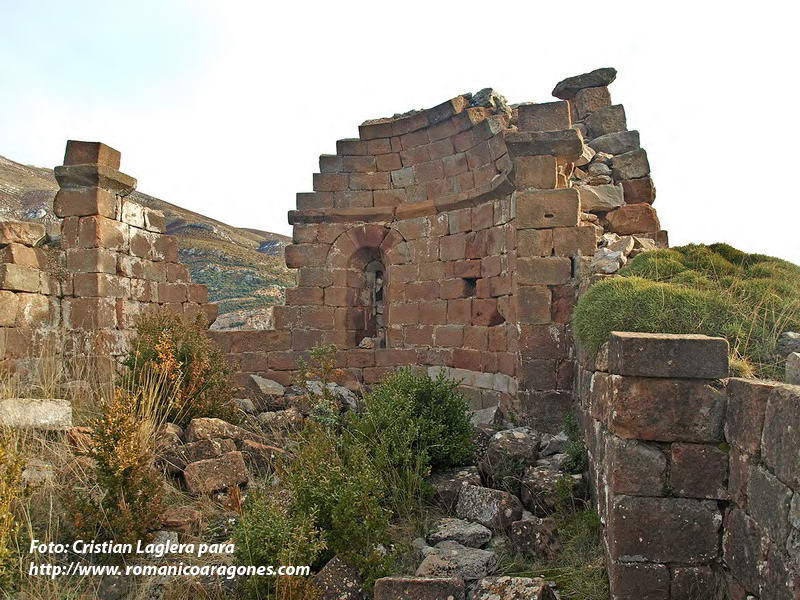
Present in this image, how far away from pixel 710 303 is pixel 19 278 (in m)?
8.04

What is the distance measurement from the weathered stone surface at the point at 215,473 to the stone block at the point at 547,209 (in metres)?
4.30

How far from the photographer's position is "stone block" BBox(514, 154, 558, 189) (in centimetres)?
806

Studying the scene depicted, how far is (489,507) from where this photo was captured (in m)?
5.45

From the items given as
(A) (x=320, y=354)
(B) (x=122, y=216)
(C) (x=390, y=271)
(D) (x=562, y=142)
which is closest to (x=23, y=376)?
(B) (x=122, y=216)

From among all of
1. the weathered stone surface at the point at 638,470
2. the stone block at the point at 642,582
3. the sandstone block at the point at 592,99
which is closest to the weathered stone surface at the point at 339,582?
the stone block at the point at 642,582

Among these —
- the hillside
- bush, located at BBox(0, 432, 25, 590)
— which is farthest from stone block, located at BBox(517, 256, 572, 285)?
the hillside

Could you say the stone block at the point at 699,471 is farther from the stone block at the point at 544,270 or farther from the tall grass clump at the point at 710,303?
the stone block at the point at 544,270

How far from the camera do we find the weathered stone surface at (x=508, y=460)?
6019 millimetres

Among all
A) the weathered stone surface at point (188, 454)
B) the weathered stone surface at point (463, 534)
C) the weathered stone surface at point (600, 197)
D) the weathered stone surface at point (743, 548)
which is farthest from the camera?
the weathered stone surface at point (600, 197)

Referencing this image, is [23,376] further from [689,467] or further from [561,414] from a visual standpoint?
[689,467]

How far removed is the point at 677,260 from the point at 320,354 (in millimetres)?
4233

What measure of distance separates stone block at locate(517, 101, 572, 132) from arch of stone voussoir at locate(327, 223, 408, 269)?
137 inches

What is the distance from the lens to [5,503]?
4.56 meters

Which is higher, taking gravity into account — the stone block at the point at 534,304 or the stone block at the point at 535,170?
the stone block at the point at 535,170
